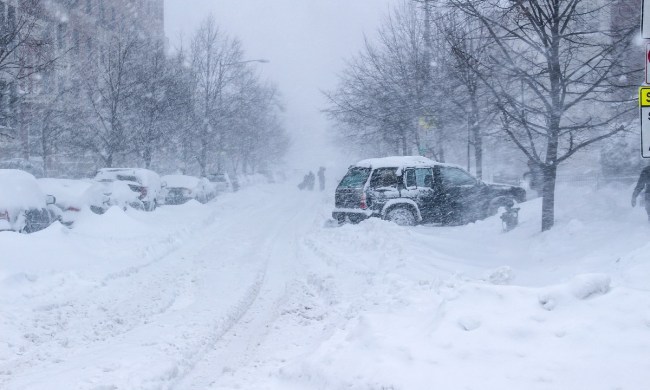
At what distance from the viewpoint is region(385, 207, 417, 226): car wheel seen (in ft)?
46.3

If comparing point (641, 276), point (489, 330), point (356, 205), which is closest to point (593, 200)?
point (356, 205)

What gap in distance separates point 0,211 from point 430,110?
12.4 metres

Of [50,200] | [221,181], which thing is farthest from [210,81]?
[50,200]

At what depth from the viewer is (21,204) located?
11914mm

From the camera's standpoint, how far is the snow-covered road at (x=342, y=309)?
14.0 feet

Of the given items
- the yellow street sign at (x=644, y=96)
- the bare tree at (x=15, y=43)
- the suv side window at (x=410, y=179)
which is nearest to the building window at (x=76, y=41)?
the bare tree at (x=15, y=43)

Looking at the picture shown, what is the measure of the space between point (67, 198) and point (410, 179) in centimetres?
811

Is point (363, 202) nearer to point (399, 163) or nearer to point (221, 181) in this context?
point (399, 163)

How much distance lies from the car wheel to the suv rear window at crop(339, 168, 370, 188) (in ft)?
3.16

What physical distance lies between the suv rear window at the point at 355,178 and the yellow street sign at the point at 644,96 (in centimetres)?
881

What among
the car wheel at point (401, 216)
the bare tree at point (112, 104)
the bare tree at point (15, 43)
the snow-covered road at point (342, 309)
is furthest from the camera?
the bare tree at point (112, 104)

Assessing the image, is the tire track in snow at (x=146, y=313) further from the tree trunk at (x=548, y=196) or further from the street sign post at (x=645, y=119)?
the tree trunk at (x=548, y=196)

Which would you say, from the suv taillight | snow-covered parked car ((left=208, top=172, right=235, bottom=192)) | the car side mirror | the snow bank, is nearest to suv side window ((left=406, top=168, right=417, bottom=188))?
the suv taillight

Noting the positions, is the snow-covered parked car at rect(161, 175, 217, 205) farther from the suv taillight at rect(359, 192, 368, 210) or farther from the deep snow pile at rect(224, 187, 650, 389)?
the deep snow pile at rect(224, 187, 650, 389)
